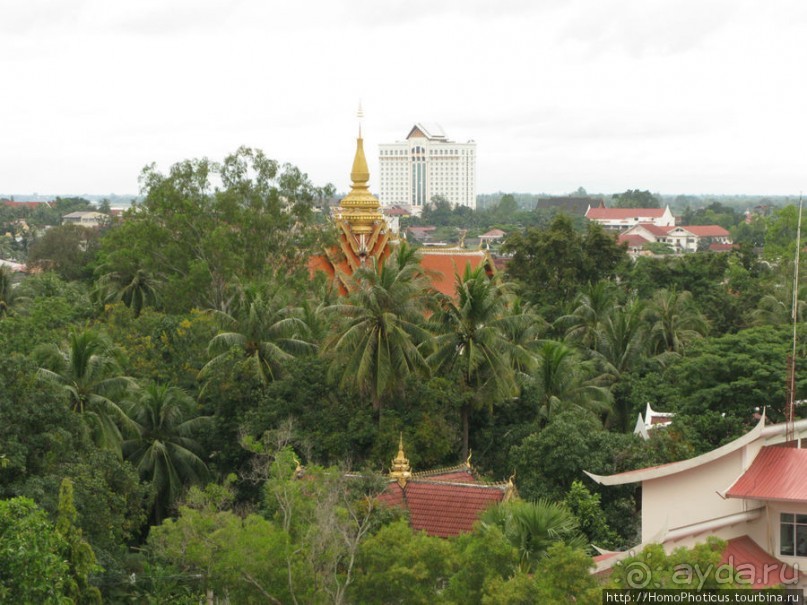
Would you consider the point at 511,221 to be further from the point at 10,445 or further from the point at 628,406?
the point at 10,445

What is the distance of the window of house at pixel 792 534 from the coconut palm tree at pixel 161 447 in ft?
42.7

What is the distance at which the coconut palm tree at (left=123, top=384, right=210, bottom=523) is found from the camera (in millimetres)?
25969

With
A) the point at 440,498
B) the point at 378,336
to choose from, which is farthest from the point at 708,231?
the point at 440,498

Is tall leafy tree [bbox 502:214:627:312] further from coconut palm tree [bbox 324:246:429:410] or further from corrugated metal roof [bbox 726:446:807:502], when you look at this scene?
corrugated metal roof [bbox 726:446:807:502]

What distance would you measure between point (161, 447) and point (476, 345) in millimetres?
6988

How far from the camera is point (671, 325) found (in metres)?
37.6

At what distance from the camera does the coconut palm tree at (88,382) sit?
23562 millimetres

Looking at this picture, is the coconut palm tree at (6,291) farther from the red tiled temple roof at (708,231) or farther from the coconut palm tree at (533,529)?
the red tiled temple roof at (708,231)

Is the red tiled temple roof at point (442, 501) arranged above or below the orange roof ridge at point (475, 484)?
below

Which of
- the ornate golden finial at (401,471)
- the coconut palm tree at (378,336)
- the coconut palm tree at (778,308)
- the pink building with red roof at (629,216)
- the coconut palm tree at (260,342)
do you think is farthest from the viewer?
the pink building with red roof at (629,216)

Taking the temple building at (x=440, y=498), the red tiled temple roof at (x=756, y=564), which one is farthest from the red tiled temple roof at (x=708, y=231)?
the red tiled temple roof at (x=756, y=564)

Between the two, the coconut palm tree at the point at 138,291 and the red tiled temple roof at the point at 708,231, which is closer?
the coconut palm tree at the point at 138,291

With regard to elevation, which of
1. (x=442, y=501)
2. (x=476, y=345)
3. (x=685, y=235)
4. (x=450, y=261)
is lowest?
(x=685, y=235)

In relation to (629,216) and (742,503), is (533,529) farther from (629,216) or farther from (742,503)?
(629,216)
